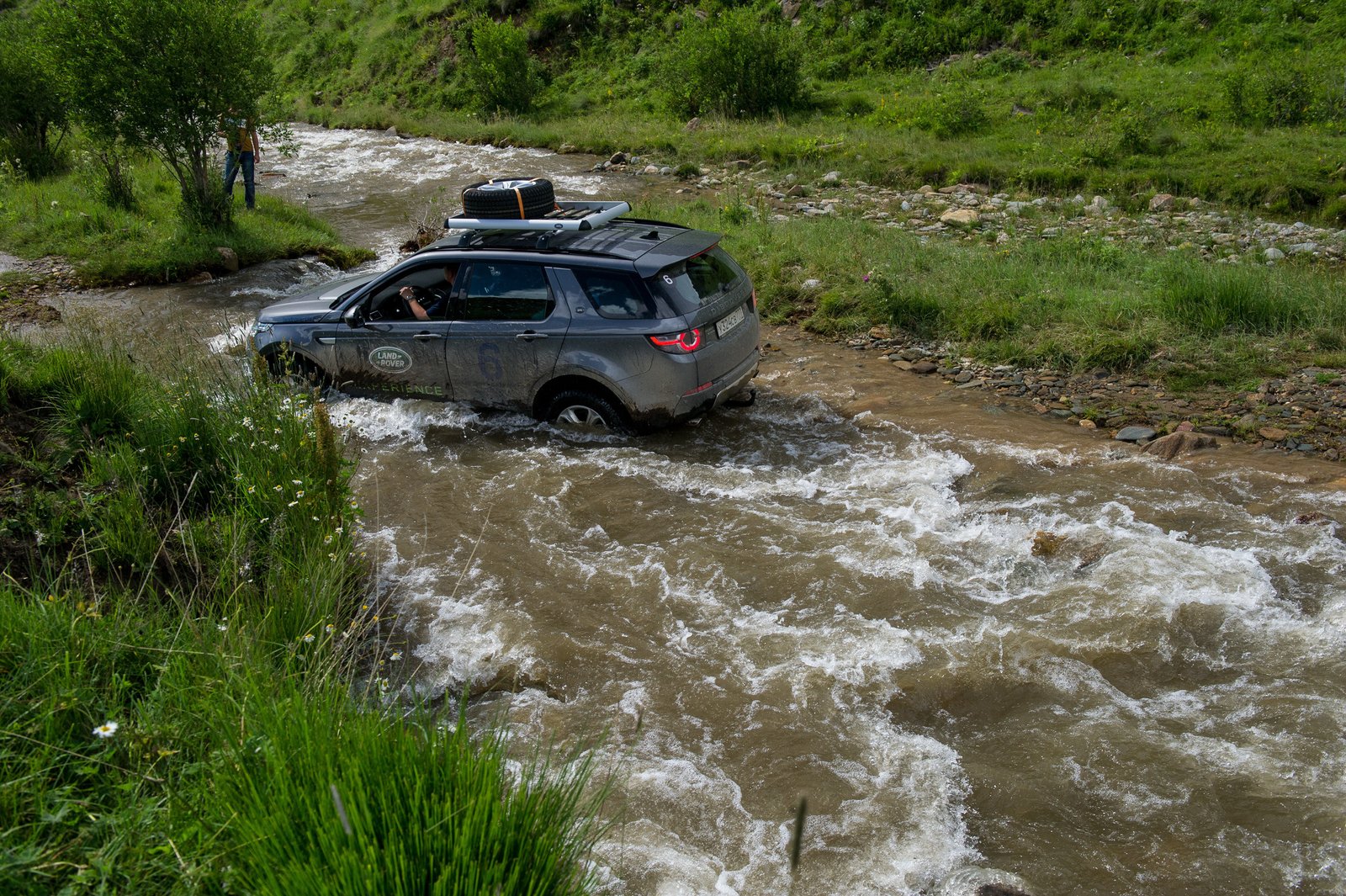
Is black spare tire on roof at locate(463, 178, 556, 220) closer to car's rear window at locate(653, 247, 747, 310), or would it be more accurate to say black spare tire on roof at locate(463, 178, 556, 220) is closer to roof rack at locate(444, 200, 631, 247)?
roof rack at locate(444, 200, 631, 247)

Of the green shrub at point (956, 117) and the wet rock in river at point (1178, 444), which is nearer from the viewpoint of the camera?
the wet rock in river at point (1178, 444)

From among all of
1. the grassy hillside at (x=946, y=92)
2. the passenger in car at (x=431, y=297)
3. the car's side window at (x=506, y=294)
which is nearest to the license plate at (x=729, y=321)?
the car's side window at (x=506, y=294)

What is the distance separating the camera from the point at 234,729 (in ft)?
10.5

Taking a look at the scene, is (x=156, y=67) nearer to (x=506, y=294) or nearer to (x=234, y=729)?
(x=506, y=294)

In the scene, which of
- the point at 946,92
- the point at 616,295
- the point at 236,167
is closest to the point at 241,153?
the point at 236,167

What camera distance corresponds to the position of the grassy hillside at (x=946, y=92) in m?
16.2

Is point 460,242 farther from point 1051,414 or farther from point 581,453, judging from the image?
point 1051,414

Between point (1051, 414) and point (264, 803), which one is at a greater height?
point (264, 803)

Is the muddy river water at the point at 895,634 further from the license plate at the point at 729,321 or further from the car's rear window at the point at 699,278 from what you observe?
the car's rear window at the point at 699,278

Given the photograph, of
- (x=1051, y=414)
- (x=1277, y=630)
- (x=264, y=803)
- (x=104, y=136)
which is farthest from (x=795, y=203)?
(x=264, y=803)

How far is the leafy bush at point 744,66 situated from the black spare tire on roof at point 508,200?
51.9 feet

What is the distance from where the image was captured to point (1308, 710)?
4.64 metres

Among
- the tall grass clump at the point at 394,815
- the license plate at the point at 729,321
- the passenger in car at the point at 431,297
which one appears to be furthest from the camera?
the passenger in car at the point at 431,297

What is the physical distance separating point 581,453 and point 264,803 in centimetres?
519
